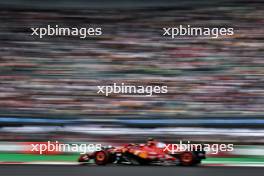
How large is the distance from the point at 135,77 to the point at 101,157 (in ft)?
3.59

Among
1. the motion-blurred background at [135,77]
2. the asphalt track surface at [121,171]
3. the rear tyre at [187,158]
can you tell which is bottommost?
the asphalt track surface at [121,171]

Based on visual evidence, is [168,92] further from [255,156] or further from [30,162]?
[30,162]

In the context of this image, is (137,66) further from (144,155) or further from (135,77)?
(144,155)

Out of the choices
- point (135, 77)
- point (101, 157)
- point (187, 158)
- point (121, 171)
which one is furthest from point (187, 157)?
point (135, 77)

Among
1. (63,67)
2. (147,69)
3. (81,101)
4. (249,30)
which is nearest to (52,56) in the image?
(63,67)

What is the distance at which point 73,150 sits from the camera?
6672mm

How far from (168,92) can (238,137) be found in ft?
3.40

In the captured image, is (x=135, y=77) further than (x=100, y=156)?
Yes

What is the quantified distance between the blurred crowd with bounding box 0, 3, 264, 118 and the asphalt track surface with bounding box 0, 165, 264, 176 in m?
0.67

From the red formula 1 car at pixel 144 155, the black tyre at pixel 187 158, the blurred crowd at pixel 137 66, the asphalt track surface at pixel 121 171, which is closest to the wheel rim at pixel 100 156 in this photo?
the red formula 1 car at pixel 144 155

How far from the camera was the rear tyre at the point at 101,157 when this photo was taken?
6.58m

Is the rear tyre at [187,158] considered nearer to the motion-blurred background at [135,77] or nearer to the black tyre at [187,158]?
the black tyre at [187,158]

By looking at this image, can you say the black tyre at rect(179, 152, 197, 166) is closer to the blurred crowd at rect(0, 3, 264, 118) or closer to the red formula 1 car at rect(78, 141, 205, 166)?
the red formula 1 car at rect(78, 141, 205, 166)

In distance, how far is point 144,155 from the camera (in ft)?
21.7
